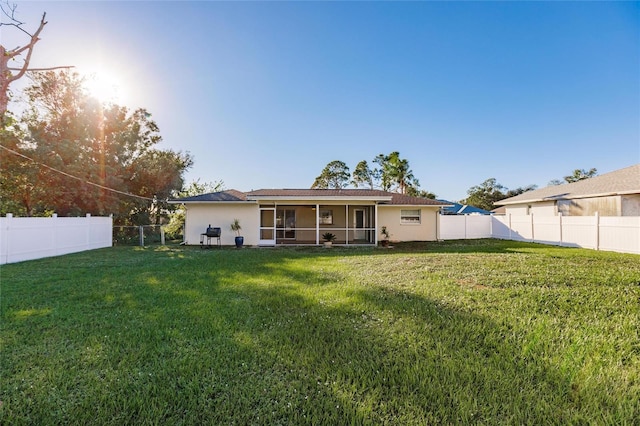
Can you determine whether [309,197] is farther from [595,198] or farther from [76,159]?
[595,198]

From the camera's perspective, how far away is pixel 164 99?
43.5 ft

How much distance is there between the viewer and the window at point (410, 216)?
1703 cm

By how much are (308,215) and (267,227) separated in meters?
3.33

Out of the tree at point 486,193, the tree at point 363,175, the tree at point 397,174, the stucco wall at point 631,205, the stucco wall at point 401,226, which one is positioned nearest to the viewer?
the stucco wall at point 631,205

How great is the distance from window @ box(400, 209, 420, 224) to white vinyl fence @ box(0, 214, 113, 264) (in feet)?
54.7

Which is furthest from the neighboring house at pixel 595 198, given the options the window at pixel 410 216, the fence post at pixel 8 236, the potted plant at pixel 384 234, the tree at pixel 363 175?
the fence post at pixel 8 236

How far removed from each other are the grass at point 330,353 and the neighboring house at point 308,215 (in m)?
9.15

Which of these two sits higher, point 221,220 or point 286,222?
point 221,220

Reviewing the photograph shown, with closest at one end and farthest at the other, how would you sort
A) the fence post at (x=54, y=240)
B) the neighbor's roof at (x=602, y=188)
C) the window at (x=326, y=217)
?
1. the fence post at (x=54, y=240)
2. the neighbor's roof at (x=602, y=188)
3. the window at (x=326, y=217)

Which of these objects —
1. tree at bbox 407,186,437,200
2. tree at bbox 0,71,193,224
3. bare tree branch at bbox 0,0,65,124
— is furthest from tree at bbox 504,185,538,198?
bare tree branch at bbox 0,0,65,124

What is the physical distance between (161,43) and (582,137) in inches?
1008

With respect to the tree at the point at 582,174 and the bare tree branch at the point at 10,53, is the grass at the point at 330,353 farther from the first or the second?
the tree at the point at 582,174

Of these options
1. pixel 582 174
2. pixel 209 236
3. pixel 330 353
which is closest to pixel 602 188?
pixel 330 353

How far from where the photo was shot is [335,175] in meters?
40.5
